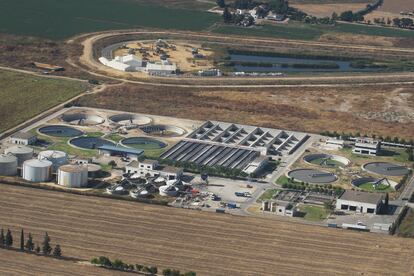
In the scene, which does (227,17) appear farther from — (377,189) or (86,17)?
(377,189)

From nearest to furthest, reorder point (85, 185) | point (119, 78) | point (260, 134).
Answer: point (85, 185)
point (260, 134)
point (119, 78)

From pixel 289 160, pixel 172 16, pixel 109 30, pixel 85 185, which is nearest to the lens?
pixel 85 185

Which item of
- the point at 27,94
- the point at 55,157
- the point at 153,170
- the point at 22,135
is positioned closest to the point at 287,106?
the point at 27,94

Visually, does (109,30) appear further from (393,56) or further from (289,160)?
(289,160)

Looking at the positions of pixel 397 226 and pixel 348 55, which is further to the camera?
pixel 348 55

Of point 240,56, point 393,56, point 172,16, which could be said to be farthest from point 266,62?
point 172,16

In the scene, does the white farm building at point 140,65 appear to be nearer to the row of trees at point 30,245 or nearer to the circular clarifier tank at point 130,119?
the circular clarifier tank at point 130,119
